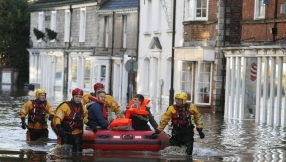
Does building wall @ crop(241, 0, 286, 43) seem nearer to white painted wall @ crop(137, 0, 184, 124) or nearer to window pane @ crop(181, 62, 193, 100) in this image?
window pane @ crop(181, 62, 193, 100)

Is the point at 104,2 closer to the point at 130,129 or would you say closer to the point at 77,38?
the point at 77,38

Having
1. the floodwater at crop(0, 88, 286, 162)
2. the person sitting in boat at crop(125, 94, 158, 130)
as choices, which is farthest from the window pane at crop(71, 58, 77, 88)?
the person sitting in boat at crop(125, 94, 158, 130)

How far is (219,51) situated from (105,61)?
1997 cm

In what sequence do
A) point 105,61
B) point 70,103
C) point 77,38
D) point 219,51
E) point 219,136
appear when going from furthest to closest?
1. point 77,38
2. point 105,61
3. point 219,51
4. point 219,136
5. point 70,103

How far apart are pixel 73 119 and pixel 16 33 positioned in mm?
65027

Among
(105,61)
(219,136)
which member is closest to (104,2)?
(105,61)

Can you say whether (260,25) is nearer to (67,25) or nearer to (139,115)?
(139,115)

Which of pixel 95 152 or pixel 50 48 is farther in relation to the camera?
pixel 50 48

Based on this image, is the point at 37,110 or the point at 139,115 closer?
the point at 139,115

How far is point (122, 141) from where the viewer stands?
21.2 meters

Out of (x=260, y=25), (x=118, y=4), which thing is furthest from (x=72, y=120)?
(x=118, y=4)

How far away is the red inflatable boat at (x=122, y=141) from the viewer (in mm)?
21062

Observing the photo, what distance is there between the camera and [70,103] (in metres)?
20.6

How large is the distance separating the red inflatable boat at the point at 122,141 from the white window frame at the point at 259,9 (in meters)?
16.3
